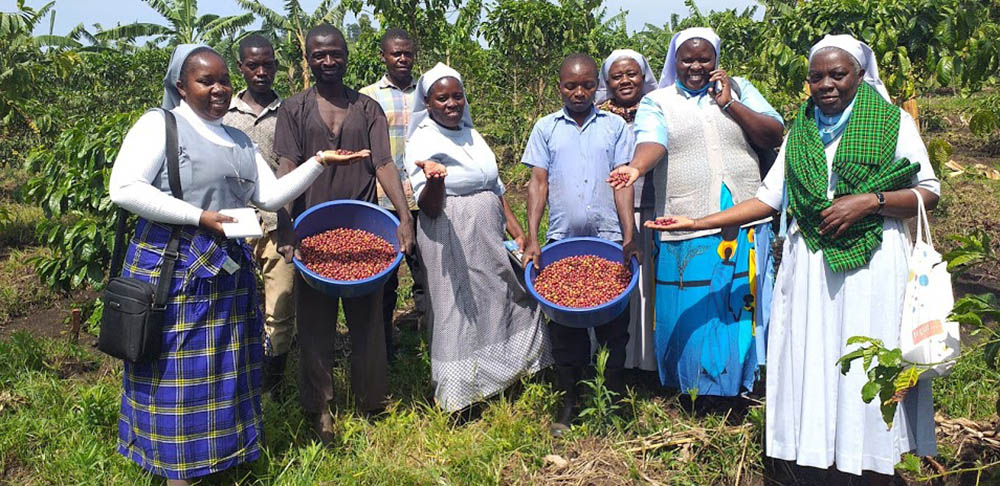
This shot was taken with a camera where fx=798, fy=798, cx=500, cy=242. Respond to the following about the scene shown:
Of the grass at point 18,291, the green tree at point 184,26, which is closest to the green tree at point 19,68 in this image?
the grass at point 18,291

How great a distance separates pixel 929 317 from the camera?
2.33 m

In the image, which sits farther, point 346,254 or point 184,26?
point 184,26

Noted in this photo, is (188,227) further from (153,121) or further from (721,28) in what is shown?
(721,28)

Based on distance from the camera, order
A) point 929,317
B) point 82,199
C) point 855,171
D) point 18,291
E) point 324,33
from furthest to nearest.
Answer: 1. point 18,291
2. point 82,199
3. point 324,33
4. point 855,171
5. point 929,317

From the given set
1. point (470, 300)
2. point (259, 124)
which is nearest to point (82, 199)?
point (259, 124)

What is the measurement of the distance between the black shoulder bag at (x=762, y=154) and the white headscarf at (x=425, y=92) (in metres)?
1.12

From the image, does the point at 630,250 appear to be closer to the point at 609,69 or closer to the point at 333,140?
the point at 609,69

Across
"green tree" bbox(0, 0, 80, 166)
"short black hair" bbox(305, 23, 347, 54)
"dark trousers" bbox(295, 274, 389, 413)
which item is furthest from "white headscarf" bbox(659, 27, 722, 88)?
"green tree" bbox(0, 0, 80, 166)

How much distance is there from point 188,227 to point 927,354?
2.35m

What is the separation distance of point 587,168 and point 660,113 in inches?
16.1

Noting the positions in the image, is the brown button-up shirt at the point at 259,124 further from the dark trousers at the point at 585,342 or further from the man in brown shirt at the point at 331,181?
the dark trousers at the point at 585,342

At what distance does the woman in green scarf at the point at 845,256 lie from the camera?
252 cm

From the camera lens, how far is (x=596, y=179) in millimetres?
3494

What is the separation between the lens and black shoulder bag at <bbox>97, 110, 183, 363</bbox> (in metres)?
2.59
